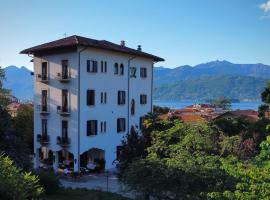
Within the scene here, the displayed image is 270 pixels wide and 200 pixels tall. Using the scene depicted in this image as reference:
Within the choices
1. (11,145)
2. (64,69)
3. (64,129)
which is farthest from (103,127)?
(11,145)

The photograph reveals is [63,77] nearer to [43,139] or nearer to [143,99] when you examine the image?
[43,139]

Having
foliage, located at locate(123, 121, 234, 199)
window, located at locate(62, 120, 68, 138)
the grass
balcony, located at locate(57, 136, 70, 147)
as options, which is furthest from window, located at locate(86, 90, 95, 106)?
foliage, located at locate(123, 121, 234, 199)

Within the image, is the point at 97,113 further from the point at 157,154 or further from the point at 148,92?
the point at 157,154

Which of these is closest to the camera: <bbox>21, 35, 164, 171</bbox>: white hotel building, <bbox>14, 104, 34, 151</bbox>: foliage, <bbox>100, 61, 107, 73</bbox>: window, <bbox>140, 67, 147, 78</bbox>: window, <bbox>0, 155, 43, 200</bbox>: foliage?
<bbox>0, 155, 43, 200</bbox>: foliage

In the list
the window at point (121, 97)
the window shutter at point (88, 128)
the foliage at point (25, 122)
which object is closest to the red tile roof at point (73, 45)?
the window at point (121, 97)

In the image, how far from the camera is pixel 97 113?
39969 millimetres

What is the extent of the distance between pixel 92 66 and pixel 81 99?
322 cm

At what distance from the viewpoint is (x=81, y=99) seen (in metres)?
38.2

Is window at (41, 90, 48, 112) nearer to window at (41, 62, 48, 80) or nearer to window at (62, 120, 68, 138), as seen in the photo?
window at (41, 62, 48, 80)

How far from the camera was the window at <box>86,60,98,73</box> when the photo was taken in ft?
127

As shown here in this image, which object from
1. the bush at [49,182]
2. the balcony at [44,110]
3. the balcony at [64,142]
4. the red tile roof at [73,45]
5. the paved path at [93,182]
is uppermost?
the red tile roof at [73,45]

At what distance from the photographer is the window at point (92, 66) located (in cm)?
3862

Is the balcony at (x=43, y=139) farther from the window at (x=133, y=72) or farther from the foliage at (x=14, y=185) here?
the foliage at (x=14, y=185)

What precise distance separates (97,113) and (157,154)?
2258cm
